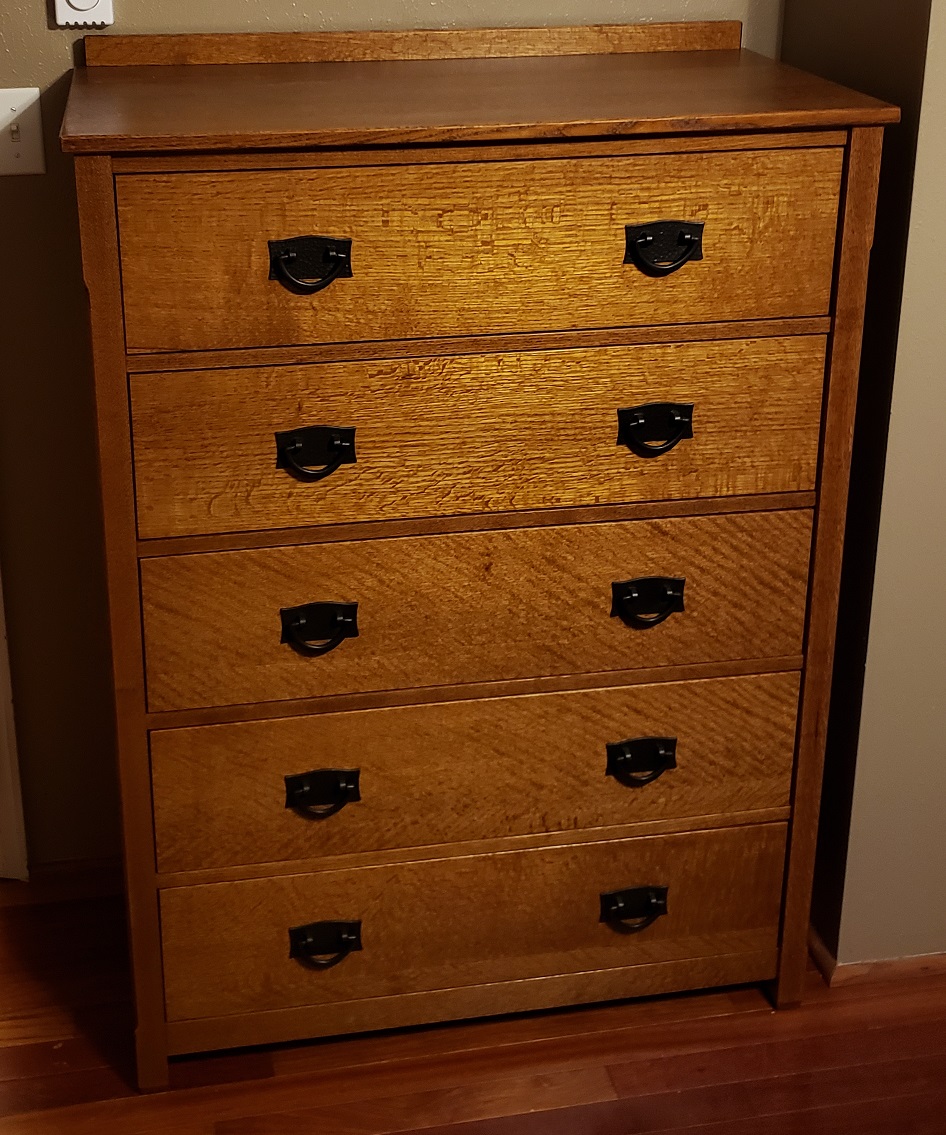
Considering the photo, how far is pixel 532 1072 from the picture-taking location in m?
1.94

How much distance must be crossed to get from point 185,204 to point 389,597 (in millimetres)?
500

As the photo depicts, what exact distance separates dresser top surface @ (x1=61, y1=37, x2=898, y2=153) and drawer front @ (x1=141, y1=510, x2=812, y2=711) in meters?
0.45

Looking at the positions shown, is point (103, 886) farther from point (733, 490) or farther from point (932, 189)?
point (932, 189)

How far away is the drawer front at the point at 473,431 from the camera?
63.2 inches

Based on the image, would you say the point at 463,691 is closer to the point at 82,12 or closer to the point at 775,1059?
the point at 775,1059

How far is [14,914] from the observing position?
223cm

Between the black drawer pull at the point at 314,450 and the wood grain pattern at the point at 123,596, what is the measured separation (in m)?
0.17

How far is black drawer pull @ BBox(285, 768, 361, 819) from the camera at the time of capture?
1785mm

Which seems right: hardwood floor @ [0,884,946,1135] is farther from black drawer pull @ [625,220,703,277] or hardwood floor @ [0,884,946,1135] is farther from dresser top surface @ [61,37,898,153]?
dresser top surface @ [61,37,898,153]

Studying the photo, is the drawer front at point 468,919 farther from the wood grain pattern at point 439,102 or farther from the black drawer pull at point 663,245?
the wood grain pattern at point 439,102

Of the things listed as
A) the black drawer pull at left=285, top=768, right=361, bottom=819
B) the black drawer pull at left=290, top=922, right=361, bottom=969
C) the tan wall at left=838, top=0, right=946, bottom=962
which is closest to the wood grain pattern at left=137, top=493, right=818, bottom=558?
the tan wall at left=838, top=0, right=946, bottom=962

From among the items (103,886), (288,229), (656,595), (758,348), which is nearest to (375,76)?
(288,229)

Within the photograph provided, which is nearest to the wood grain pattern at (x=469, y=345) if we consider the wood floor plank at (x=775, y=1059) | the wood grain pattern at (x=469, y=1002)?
the wood grain pattern at (x=469, y=1002)

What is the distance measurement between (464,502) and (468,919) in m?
0.57
